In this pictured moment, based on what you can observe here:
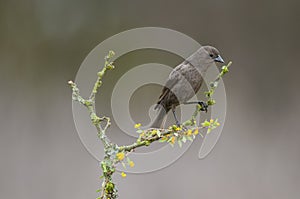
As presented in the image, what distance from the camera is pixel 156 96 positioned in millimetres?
1396

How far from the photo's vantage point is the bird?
2.15 feet

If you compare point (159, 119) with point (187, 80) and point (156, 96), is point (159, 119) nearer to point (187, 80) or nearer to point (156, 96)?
point (187, 80)

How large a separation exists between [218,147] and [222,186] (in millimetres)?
149

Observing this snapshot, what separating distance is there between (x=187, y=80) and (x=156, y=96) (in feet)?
2.41

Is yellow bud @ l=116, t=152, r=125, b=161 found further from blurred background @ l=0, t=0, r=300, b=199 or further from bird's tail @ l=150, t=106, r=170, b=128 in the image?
blurred background @ l=0, t=0, r=300, b=199

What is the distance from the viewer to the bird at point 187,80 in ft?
2.15

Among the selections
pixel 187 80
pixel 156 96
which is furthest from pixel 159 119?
pixel 156 96

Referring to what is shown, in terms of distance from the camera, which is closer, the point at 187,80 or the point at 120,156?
the point at 120,156

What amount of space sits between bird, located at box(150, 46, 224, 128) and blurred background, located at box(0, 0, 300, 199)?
0.71 metres

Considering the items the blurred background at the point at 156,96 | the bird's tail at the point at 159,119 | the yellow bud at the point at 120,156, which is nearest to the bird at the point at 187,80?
the bird's tail at the point at 159,119

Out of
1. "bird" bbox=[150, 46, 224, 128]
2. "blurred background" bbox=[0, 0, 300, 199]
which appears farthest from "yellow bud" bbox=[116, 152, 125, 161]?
"blurred background" bbox=[0, 0, 300, 199]
